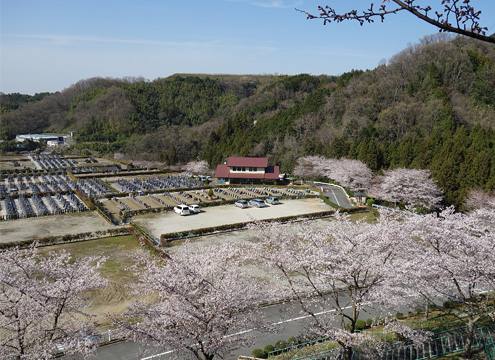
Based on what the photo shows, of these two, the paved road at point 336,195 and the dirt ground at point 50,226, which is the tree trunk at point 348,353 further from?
the paved road at point 336,195

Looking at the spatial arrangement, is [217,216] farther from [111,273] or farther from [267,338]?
[267,338]

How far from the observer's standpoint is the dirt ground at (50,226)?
2569cm

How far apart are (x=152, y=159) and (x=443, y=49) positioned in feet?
206

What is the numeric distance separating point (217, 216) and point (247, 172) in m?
18.4

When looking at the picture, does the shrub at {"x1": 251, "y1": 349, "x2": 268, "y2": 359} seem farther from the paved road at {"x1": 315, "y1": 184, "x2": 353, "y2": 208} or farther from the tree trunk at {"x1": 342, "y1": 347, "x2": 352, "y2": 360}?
the paved road at {"x1": 315, "y1": 184, "x2": 353, "y2": 208}

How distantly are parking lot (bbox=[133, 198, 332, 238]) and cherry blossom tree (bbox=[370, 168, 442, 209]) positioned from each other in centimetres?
664

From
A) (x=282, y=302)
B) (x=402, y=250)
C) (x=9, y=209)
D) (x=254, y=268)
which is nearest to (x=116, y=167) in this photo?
(x=9, y=209)

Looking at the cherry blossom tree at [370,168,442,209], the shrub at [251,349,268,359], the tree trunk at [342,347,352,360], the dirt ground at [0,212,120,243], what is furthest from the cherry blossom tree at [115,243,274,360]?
the cherry blossom tree at [370,168,442,209]

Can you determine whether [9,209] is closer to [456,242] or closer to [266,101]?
[456,242]

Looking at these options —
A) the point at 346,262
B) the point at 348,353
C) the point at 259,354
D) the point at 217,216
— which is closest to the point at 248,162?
the point at 217,216

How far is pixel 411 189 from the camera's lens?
3158 centimetres

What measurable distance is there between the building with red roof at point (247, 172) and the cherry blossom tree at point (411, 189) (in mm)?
17820

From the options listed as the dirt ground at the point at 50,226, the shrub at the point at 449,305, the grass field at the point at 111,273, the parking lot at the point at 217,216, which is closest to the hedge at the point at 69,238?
the grass field at the point at 111,273

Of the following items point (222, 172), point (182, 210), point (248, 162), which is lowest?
point (182, 210)
